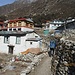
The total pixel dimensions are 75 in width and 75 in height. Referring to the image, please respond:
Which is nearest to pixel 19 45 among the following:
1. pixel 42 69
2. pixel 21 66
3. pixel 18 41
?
pixel 18 41

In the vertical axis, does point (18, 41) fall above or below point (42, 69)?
above

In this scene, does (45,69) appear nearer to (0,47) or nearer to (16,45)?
(16,45)

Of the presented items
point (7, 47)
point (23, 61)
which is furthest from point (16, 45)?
point (23, 61)

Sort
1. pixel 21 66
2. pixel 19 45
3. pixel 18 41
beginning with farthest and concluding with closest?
pixel 18 41 → pixel 19 45 → pixel 21 66

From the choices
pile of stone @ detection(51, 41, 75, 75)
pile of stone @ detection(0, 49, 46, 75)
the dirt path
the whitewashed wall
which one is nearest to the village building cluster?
the whitewashed wall

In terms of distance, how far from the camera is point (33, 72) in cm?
2241

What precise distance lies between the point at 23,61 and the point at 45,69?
8920 mm

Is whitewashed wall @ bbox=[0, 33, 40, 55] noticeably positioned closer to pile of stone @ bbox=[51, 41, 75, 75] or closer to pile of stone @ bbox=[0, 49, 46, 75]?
pile of stone @ bbox=[0, 49, 46, 75]

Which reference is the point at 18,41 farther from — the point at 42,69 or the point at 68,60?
the point at 68,60

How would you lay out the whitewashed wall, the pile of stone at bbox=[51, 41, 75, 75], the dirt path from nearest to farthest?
the pile of stone at bbox=[51, 41, 75, 75], the dirt path, the whitewashed wall

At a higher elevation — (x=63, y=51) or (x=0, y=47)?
(x=63, y=51)

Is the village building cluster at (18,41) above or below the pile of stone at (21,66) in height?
above

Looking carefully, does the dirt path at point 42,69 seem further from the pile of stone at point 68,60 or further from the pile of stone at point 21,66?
→ the pile of stone at point 68,60

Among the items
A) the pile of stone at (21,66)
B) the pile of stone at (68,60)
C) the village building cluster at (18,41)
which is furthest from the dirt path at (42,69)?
the village building cluster at (18,41)
